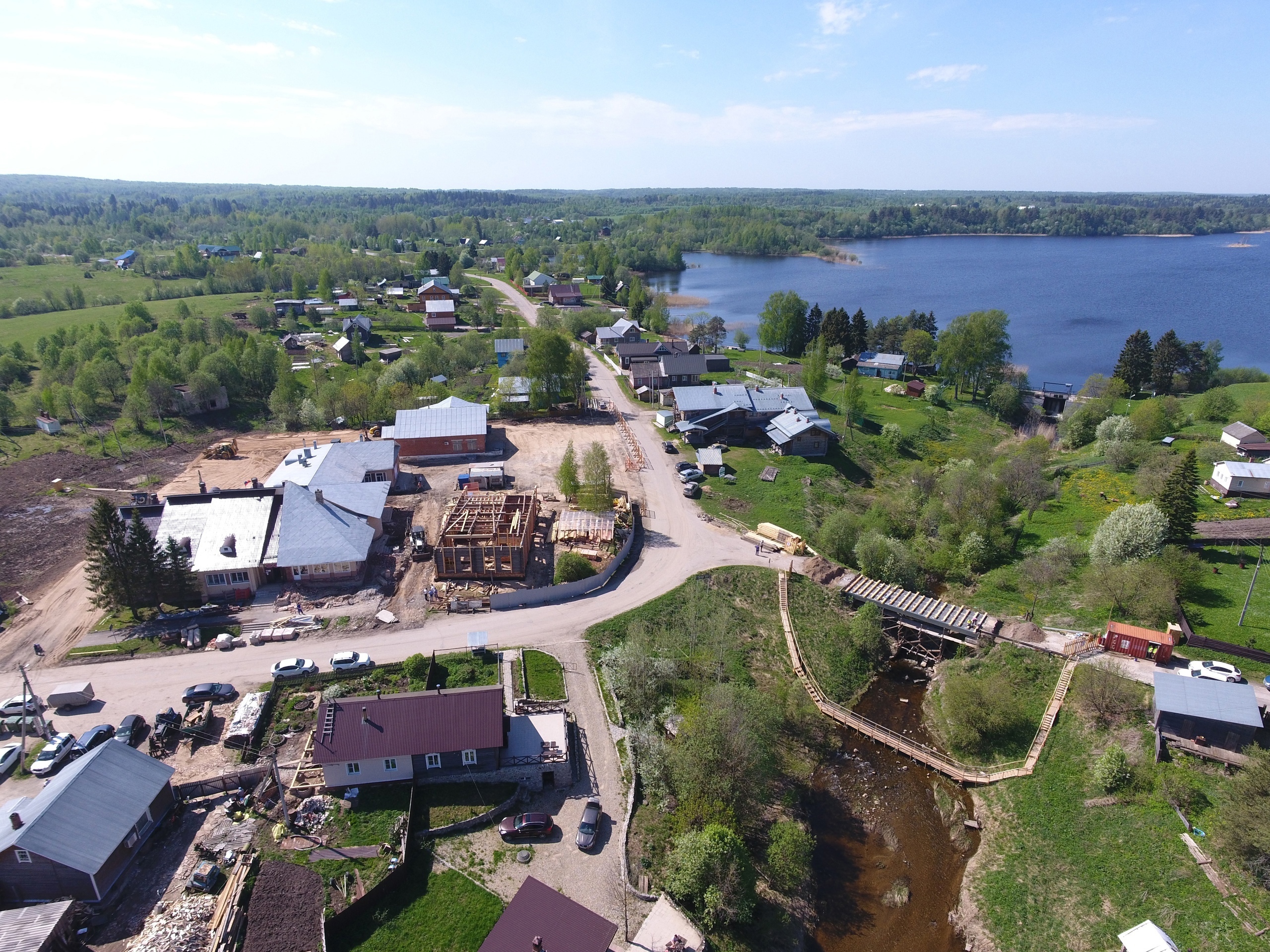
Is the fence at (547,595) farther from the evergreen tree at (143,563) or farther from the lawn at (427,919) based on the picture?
the evergreen tree at (143,563)

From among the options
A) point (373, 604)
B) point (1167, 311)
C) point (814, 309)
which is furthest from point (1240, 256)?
point (373, 604)

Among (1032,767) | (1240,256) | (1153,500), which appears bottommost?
(1032,767)

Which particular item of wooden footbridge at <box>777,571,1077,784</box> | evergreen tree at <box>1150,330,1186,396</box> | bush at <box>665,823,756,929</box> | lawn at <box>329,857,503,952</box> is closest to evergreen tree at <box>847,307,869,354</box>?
evergreen tree at <box>1150,330,1186,396</box>

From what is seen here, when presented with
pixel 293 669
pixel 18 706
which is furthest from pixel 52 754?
pixel 293 669

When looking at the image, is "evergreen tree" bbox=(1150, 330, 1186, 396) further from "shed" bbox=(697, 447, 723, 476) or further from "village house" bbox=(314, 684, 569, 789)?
"village house" bbox=(314, 684, 569, 789)

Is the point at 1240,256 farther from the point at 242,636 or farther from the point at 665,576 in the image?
the point at 242,636

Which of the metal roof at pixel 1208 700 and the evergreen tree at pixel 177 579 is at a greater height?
the metal roof at pixel 1208 700

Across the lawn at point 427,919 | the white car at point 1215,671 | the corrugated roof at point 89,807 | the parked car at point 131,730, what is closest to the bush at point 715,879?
the lawn at point 427,919
